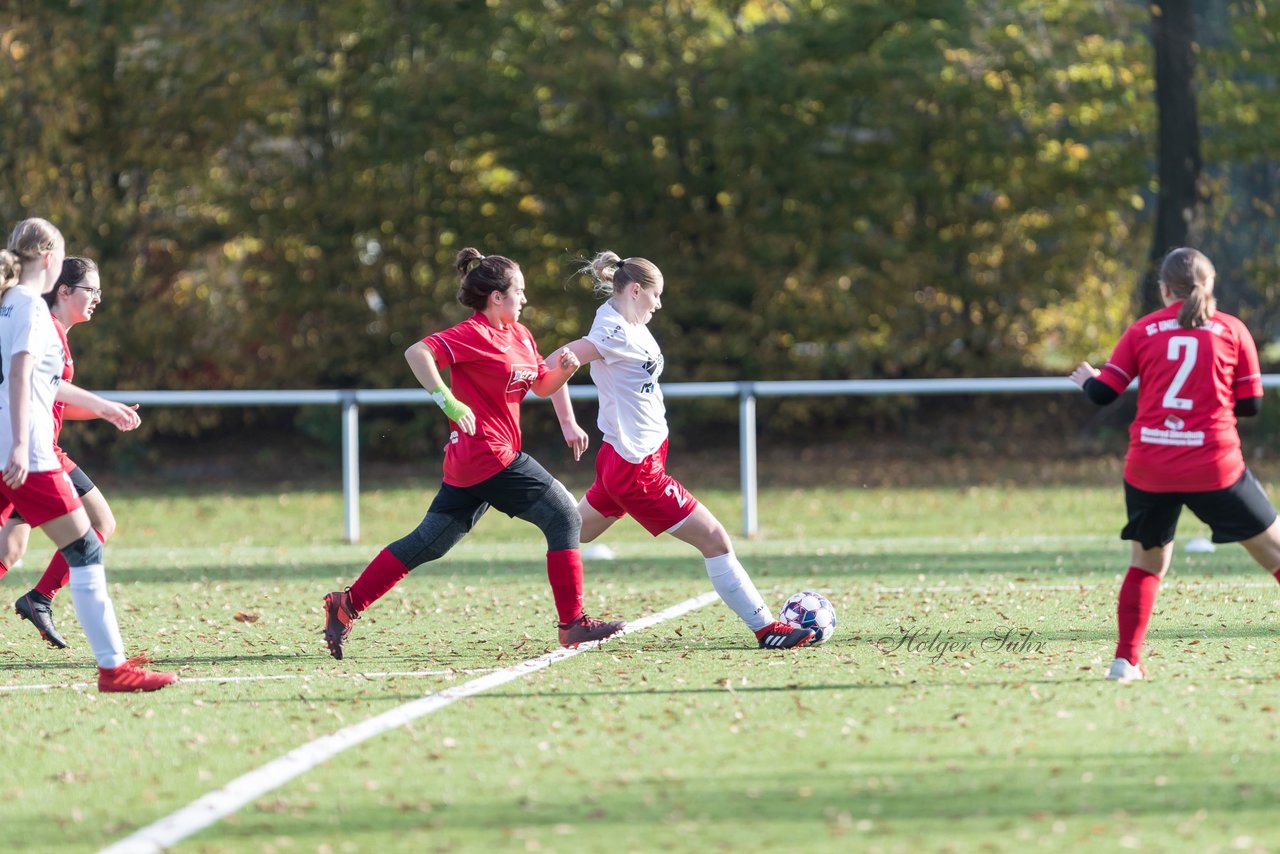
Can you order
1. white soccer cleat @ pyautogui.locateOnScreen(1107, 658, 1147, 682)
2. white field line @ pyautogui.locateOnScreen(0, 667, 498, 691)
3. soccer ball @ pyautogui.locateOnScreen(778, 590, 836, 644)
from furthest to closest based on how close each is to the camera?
soccer ball @ pyautogui.locateOnScreen(778, 590, 836, 644), white field line @ pyautogui.locateOnScreen(0, 667, 498, 691), white soccer cleat @ pyautogui.locateOnScreen(1107, 658, 1147, 682)

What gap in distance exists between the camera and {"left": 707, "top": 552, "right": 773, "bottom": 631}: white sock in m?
7.47

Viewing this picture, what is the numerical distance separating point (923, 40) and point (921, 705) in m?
15.5

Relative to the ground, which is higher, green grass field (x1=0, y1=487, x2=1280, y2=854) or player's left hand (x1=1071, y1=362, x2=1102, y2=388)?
player's left hand (x1=1071, y1=362, x2=1102, y2=388)

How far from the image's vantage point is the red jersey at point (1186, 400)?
625 centimetres

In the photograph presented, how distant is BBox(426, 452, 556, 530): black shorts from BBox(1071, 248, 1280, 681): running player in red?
244 cm

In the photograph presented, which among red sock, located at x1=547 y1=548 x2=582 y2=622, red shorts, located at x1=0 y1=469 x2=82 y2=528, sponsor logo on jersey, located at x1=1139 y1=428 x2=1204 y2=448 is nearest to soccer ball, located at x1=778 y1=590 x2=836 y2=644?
red sock, located at x1=547 y1=548 x2=582 y2=622

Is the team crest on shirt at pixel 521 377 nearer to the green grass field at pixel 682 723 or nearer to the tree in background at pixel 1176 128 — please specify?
the green grass field at pixel 682 723

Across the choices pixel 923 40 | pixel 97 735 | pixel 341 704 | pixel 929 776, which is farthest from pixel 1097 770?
pixel 923 40

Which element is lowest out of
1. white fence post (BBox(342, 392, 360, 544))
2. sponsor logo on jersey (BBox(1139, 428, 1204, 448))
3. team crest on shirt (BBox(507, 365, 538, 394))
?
white fence post (BBox(342, 392, 360, 544))

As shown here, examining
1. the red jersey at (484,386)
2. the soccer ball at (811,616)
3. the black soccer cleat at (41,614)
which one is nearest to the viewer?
the red jersey at (484,386)

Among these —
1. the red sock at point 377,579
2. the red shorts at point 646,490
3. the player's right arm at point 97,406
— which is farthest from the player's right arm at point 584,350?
the player's right arm at point 97,406

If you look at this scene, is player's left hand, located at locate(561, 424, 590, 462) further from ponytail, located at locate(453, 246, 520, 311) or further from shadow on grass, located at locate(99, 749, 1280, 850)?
shadow on grass, located at locate(99, 749, 1280, 850)

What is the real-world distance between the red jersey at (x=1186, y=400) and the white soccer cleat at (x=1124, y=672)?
2.22ft

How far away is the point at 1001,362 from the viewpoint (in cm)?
2136
